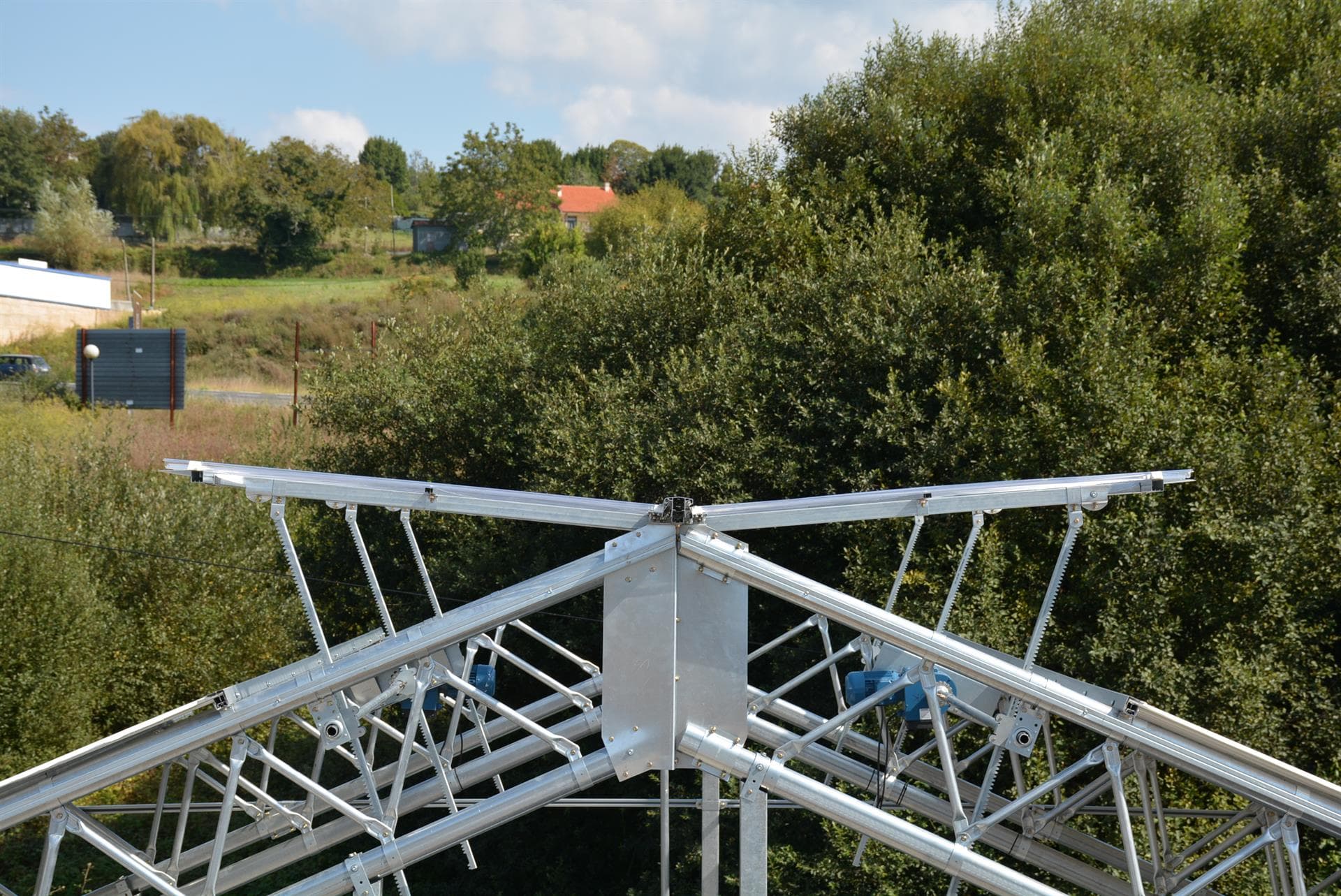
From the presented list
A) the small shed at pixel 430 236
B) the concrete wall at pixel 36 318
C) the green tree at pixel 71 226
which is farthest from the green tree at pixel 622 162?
the concrete wall at pixel 36 318

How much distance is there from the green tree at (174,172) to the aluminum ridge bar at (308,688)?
66.3 metres

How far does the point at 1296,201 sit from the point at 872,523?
24.0ft

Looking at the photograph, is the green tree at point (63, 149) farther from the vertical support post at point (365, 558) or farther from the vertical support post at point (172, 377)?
the vertical support post at point (365, 558)

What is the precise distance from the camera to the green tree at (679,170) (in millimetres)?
88125

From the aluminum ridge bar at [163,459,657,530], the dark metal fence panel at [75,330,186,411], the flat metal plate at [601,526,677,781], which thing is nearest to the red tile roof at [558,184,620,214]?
the dark metal fence panel at [75,330,186,411]

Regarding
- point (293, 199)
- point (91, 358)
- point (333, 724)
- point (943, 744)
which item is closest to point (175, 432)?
point (91, 358)

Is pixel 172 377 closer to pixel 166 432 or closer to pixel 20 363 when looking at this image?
pixel 166 432

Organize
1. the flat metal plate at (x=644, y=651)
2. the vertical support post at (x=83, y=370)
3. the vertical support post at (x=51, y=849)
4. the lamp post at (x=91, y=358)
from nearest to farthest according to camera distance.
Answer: the flat metal plate at (x=644, y=651), the vertical support post at (x=51, y=849), the lamp post at (x=91, y=358), the vertical support post at (x=83, y=370)

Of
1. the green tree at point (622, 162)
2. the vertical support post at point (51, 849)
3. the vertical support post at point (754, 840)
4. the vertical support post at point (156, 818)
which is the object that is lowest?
the vertical support post at point (156, 818)

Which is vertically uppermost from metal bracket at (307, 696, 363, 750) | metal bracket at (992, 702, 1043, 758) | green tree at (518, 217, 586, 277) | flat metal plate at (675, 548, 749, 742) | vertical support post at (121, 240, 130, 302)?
green tree at (518, 217, 586, 277)

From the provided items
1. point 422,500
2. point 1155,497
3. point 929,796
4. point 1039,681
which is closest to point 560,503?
point 422,500

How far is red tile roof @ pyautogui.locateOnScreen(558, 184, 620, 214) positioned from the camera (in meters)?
84.4

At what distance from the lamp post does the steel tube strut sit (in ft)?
93.1

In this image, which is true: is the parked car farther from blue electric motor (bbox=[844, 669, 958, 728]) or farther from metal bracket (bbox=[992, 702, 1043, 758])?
metal bracket (bbox=[992, 702, 1043, 758])
